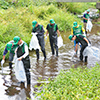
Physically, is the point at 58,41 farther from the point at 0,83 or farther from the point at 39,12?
the point at 39,12

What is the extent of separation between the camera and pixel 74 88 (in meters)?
4.04

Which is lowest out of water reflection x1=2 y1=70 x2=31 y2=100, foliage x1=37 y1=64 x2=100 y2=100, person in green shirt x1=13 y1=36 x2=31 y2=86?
water reflection x1=2 y1=70 x2=31 y2=100

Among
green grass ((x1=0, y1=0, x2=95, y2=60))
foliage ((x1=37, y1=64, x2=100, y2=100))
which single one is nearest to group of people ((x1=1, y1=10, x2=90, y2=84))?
foliage ((x1=37, y1=64, x2=100, y2=100))

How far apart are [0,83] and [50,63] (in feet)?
7.37

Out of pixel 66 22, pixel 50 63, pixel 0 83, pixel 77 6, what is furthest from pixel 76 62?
pixel 77 6

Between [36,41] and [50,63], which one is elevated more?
[36,41]

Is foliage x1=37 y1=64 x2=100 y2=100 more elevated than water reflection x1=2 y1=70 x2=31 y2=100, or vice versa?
foliage x1=37 y1=64 x2=100 y2=100

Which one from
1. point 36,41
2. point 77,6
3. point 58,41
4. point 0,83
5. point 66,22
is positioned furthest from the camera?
point 77,6

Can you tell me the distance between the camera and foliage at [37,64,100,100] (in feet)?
12.1

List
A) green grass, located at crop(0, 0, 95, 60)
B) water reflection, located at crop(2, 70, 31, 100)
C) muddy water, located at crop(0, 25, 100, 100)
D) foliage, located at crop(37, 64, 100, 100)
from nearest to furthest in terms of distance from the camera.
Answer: foliage, located at crop(37, 64, 100, 100)
water reflection, located at crop(2, 70, 31, 100)
muddy water, located at crop(0, 25, 100, 100)
green grass, located at crop(0, 0, 95, 60)

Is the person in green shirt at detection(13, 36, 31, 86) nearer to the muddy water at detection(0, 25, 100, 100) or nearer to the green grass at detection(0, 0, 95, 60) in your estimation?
the muddy water at detection(0, 25, 100, 100)

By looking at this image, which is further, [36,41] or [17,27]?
[17,27]

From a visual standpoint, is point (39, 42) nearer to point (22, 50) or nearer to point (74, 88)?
point (22, 50)

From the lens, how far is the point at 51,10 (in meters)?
14.9
